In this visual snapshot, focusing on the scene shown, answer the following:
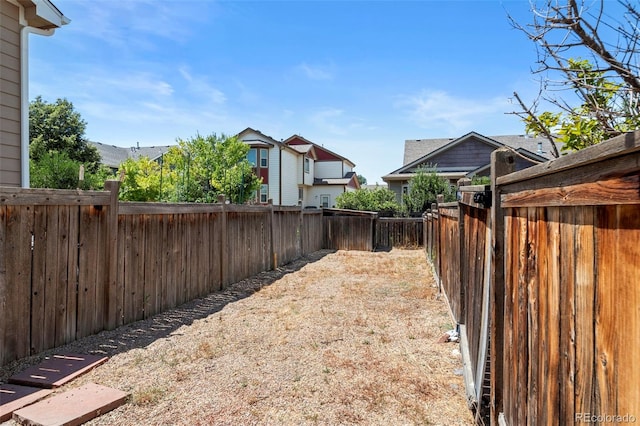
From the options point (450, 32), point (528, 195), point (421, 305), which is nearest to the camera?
point (528, 195)

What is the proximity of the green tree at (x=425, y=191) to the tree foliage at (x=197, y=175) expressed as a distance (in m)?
6.80

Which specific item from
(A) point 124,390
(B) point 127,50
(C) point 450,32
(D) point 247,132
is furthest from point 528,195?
A: (D) point 247,132

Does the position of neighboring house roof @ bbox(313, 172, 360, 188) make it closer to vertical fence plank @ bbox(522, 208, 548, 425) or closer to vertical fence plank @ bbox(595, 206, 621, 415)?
vertical fence plank @ bbox(522, 208, 548, 425)

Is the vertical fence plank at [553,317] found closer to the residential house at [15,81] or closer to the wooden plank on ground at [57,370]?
the wooden plank on ground at [57,370]

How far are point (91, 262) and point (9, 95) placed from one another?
2.49 m

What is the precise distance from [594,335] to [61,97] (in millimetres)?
29477

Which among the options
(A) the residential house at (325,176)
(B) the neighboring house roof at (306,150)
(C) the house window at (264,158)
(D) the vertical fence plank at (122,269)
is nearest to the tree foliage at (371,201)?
(C) the house window at (264,158)

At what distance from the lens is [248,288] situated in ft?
25.0

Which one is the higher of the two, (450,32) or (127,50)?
(127,50)

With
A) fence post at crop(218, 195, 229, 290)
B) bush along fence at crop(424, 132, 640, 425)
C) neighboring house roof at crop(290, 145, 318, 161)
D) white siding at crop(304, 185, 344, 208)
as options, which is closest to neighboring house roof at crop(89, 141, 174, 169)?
neighboring house roof at crop(290, 145, 318, 161)

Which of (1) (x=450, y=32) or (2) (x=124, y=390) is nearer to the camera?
(2) (x=124, y=390)

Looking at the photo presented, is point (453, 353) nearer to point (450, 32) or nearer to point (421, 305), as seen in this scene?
point (421, 305)

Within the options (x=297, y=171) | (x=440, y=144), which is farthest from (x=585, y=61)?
→ (x=297, y=171)

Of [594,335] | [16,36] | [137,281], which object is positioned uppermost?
[16,36]
